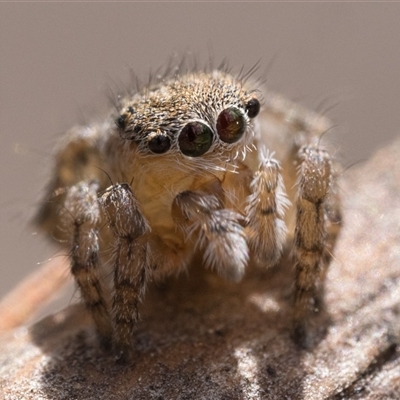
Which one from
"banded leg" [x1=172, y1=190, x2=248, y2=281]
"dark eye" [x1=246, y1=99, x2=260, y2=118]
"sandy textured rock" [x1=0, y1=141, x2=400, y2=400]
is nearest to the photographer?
"sandy textured rock" [x1=0, y1=141, x2=400, y2=400]

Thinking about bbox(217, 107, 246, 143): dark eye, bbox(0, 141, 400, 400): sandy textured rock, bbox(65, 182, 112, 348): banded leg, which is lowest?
bbox(0, 141, 400, 400): sandy textured rock

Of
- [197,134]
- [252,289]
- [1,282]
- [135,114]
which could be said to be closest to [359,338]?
[252,289]

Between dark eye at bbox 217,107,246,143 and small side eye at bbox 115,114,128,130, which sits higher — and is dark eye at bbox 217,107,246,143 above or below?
below

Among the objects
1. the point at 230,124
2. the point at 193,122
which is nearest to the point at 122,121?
the point at 193,122

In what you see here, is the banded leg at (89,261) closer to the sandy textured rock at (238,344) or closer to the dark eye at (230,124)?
Result: the sandy textured rock at (238,344)

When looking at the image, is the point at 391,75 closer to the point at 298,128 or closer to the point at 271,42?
the point at 271,42

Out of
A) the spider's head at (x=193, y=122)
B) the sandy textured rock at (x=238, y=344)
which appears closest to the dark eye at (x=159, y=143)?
the spider's head at (x=193, y=122)

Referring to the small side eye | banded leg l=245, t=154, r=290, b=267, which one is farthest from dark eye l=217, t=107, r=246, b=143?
the small side eye

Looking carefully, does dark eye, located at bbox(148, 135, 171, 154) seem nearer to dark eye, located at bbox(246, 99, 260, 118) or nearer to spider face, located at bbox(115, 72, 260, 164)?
spider face, located at bbox(115, 72, 260, 164)
